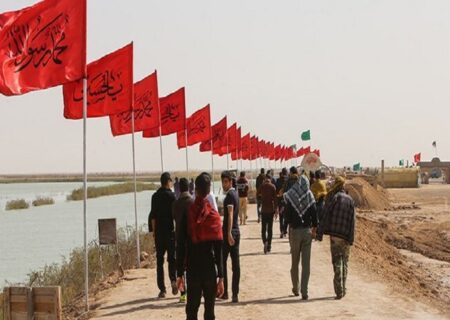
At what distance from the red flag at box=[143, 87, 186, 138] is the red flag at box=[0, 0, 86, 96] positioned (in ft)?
34.2

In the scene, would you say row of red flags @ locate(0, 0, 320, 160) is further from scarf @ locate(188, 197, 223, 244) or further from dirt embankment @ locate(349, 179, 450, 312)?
dirt embankment @ locate(349, 179, 450, 312)

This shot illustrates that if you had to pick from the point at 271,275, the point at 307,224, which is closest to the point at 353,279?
the point at 271,275

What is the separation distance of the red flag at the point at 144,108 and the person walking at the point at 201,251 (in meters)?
10.2

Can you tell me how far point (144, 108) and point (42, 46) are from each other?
7.54 meters

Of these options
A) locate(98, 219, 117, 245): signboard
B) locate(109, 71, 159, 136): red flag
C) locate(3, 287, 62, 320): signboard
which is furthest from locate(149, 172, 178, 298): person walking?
locate(109, 71, 159, 136): red flag

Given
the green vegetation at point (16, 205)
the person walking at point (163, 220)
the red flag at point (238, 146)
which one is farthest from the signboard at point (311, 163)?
the green vegetation at point (16, 205)

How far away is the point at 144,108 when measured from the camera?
18.7 metres

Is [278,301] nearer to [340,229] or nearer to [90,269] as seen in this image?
[340,229]

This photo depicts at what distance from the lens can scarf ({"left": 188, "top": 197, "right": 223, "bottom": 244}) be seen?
816 centimetres

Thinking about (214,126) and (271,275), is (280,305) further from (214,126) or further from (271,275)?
(214,126)

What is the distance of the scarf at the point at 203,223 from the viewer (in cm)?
816

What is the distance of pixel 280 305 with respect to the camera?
11.8 m

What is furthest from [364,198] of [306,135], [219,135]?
[306,135]

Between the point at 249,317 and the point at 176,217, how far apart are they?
70.7 inches
